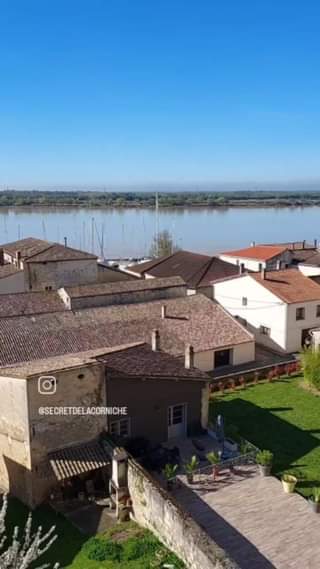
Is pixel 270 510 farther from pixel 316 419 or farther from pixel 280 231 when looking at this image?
pixel 280 231

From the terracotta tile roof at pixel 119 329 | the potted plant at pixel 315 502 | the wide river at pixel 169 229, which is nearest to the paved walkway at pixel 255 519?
the potted plant at pixel 315 502

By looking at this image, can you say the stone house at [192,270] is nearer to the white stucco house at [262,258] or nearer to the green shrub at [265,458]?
the white stucco house at [262,258]

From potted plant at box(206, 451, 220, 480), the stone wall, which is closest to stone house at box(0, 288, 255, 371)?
potted plant at box(206, 451, 220, 480)

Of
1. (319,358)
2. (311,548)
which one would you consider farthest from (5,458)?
(319,358)

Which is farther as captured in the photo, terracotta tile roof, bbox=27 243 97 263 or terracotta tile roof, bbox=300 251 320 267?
terracotta tile roof, bbox=300 251 320 267

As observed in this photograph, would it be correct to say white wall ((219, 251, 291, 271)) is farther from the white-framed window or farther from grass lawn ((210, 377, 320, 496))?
the white-framed window

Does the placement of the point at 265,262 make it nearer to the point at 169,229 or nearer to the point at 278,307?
the point at 278,307
